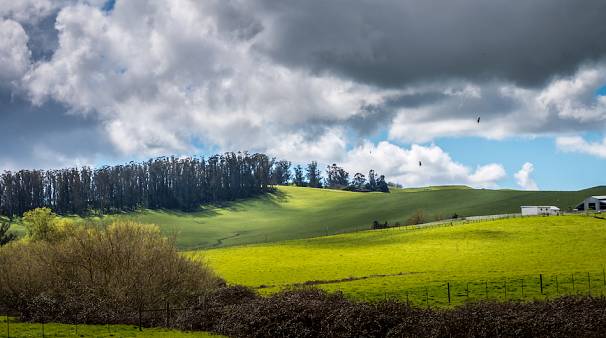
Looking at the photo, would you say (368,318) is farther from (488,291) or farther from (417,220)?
(417,220)

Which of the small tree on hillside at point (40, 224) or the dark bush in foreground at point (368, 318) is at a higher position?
the small tree on hillside at point (40, 224)

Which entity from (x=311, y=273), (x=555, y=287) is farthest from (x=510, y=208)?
(x=555, y=287)

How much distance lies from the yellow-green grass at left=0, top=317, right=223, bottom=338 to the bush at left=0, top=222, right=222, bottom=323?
3.00 m

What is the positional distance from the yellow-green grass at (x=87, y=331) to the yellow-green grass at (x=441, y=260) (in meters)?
19.0

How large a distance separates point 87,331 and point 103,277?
1220 centimetres

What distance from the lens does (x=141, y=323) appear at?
5028 cm

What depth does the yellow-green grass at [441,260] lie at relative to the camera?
69188 millimetres

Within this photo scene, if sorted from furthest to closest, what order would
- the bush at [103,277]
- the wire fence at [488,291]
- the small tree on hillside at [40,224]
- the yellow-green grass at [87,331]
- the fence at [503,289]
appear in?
the small tree on hillside at [40,224], the fence at [503,289], the bush at [103,277], the wire fence at [488,291], the yellow-green grass at [87,331]

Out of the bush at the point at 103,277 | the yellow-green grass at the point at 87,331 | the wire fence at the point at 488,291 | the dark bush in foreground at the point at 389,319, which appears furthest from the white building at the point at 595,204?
the yellow-green grass at the point at 87,331

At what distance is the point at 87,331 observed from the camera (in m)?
45.3

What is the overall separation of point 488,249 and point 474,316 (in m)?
72.8

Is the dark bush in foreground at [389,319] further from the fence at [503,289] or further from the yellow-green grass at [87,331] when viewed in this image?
the fence at [503,289]

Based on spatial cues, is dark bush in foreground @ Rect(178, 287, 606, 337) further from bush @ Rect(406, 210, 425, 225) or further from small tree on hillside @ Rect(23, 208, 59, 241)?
bush @ Rect(406, 210, 425, 225)

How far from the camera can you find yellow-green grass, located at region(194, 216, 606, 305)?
69188 millimetres
